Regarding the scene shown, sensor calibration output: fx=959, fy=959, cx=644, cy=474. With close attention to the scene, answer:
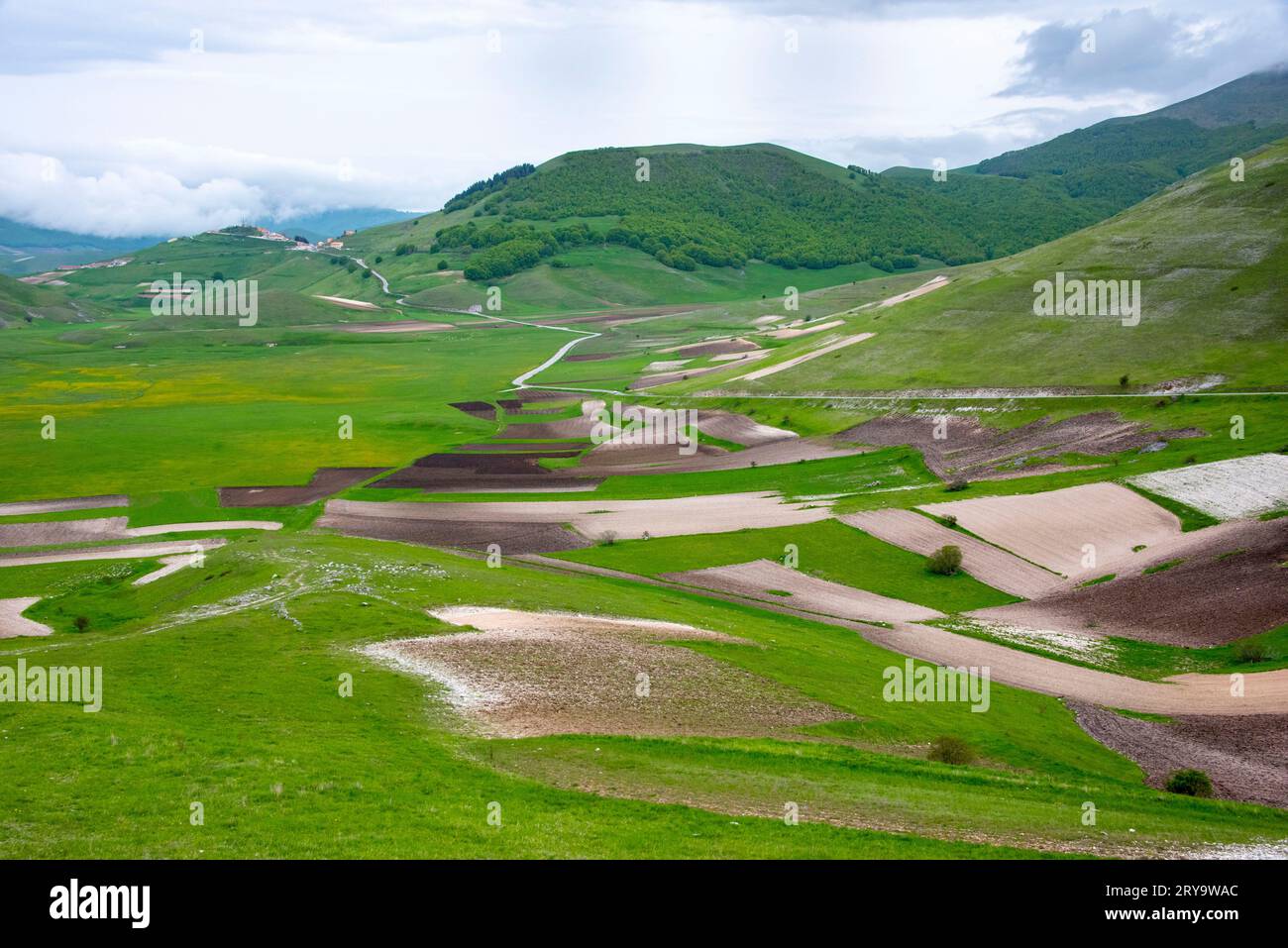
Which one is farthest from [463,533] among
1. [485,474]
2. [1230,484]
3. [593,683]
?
[1230,484]

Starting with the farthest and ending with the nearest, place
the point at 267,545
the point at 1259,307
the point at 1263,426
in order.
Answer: the point at 1259,307
the point at 1263,426
the point at 267,545

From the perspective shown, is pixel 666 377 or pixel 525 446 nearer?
pixel 525 446

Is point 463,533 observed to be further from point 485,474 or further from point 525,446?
point 525,446

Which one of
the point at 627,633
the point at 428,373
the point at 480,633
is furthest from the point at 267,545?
the point at 428,373

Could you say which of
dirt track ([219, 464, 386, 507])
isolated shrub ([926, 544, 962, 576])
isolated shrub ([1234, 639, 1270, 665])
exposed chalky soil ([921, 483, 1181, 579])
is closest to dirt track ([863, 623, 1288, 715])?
isolated shrub ([1234, 639, 1270, 665])
